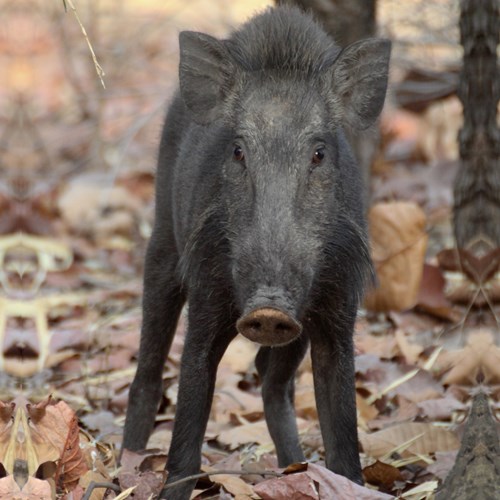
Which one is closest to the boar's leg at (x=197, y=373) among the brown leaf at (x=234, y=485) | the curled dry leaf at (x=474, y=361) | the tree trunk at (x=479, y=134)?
the brown leaf at (x=234, y=485)

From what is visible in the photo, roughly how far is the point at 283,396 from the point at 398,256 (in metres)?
2.30

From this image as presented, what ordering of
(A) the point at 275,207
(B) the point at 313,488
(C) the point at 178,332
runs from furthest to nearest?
(C) the point at 178,332 → (A) the point at 275,207 → (B) the point at 313,488

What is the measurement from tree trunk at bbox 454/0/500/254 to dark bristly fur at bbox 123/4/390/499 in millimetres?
1670

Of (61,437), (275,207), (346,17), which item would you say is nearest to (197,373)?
(61,437)

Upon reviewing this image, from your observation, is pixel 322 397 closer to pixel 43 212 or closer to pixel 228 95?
pixel 228 95

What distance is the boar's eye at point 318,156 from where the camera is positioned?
536 cm

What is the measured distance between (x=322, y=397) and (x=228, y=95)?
5.31 feet

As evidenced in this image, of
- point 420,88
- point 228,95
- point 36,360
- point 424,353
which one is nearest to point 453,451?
point 424,353

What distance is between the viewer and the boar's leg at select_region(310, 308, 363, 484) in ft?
17.8

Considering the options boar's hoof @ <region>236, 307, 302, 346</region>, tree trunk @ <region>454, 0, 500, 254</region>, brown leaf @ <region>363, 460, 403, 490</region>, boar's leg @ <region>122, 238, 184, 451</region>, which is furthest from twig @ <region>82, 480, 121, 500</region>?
tree trunk @ <region>454, 0, 500, 254</region>

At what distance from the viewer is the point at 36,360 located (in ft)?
24.0

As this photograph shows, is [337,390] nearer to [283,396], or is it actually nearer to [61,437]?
[283,396]

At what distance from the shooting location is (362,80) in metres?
5.83

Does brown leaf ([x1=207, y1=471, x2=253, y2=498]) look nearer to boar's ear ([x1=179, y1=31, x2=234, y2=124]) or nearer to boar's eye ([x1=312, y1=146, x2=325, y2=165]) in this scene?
boar's eye ([x1=312, y1=146, x2=325, y2=165])
